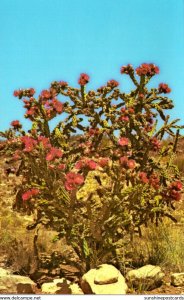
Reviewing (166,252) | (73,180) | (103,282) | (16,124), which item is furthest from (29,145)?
(166,252)

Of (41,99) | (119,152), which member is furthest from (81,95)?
(119,152)

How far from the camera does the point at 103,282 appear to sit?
551 cm

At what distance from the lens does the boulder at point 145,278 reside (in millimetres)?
5801

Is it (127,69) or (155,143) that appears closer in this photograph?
(155,143)

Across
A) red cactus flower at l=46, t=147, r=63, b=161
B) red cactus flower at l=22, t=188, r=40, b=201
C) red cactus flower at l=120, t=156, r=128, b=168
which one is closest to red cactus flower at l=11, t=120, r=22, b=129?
red cactus flower at l=22, t=188, r=40, b=201

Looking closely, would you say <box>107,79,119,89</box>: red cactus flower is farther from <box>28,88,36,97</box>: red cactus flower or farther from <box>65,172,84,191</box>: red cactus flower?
<box>65,172,84,191</box>: red cactus flower

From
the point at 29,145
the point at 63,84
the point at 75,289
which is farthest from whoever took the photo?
the point at 63,84

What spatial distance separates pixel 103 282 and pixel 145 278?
1.72ft

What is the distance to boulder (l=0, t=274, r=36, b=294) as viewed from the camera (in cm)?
560

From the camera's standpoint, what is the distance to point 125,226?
6.37 metres

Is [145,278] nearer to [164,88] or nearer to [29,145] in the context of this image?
[29,145]

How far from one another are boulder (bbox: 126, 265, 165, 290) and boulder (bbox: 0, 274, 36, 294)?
3.36 feet

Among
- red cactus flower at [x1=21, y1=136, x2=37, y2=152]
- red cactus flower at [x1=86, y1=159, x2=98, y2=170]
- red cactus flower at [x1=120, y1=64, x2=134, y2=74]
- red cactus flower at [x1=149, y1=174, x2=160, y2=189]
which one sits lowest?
red cactus flower at [x1=86, y1=159, x2=98, y2=170]

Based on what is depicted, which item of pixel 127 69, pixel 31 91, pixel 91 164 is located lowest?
pixel 91 164
